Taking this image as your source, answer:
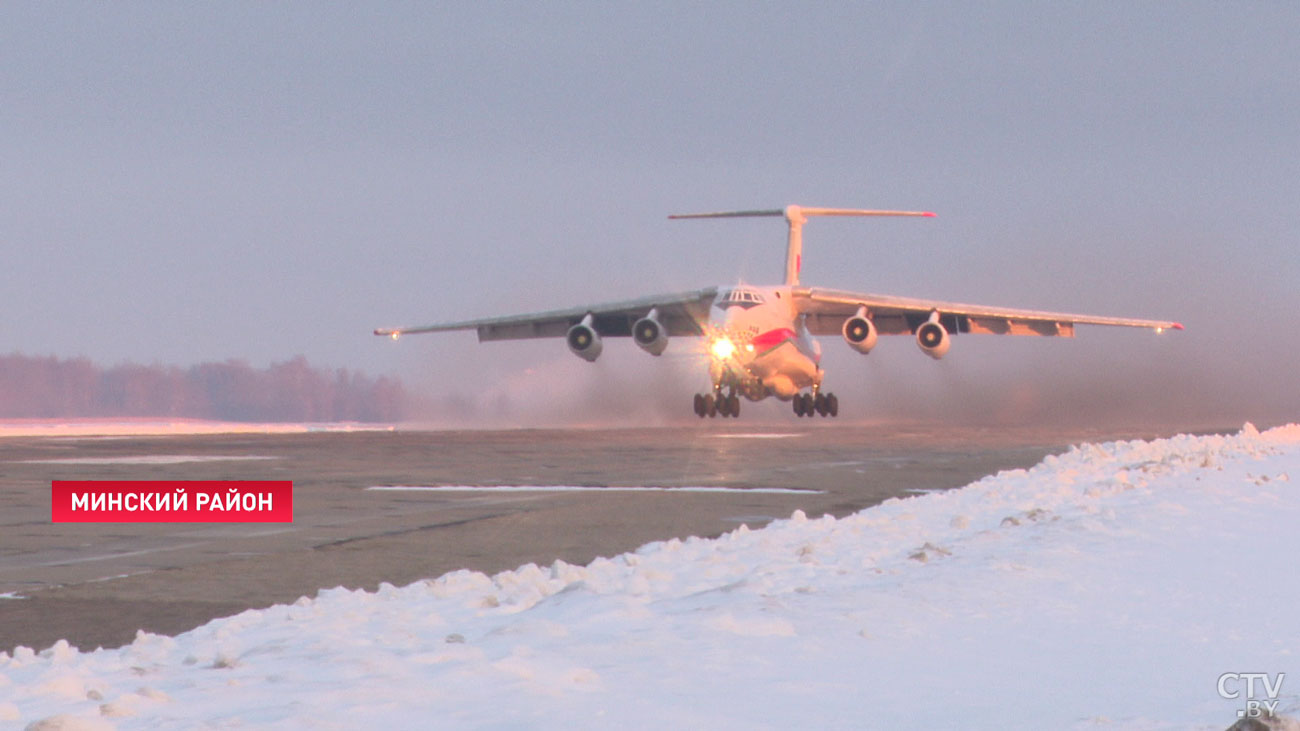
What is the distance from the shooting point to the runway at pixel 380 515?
812cm

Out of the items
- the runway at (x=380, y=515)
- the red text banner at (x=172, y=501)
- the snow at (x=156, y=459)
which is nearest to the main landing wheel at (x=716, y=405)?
the runway at (x=380, y=515)

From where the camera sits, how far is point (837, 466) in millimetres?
21453

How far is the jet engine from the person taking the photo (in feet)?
136

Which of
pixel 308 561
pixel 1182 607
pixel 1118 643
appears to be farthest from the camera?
pixel 308 561

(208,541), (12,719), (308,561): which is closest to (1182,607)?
(12,719)

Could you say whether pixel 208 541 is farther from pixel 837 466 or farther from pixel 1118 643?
pixel 837 466

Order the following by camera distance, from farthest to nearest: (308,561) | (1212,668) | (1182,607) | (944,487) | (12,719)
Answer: (944,487) < (308,561) < (1182,607) < (1212,668) < (12,719)

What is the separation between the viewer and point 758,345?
3822cm

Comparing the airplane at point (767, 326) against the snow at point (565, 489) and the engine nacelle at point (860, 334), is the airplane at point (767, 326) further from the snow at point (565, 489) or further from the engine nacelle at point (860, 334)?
the snow at point (565, 489)

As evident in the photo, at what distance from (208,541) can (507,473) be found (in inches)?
350

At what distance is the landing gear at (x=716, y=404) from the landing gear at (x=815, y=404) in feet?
12.8

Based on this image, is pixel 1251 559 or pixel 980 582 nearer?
pixel 980 582

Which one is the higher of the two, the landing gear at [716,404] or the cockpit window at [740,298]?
the cockpit window at [740,298]

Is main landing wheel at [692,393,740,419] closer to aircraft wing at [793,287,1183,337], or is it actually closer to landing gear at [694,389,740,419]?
landing gear at [694,389,740,419]
